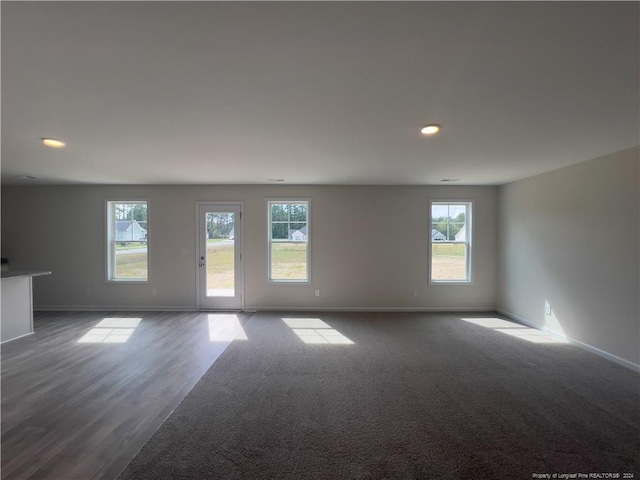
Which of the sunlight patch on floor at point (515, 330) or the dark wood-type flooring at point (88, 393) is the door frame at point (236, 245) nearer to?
the dark wood-type flooring at point (88, 393)

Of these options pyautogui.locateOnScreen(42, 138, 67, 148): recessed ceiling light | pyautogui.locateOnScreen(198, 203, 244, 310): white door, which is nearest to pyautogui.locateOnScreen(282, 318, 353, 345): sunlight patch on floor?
pyautogui.locateOnScreen(198, 203, 244, 310): white door

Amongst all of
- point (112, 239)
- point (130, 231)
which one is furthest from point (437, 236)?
point (112, 239)

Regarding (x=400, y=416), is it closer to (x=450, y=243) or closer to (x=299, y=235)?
(x=299, y=235)

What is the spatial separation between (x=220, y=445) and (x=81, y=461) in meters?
0.86

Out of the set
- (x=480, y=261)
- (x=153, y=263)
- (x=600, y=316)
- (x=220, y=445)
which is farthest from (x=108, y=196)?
(x=600, y=316)

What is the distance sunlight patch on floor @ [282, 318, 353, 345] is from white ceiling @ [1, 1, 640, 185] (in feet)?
8.24

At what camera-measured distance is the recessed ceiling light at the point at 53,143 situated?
2.79 m

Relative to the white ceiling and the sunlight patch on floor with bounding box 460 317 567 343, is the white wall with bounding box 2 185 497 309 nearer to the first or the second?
the sunlight patch on floor with bounding box 460 317 567 343

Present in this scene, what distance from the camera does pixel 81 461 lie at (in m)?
1.80

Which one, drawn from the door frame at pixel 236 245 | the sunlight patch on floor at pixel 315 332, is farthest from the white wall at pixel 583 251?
the door frame at pixel 236 245

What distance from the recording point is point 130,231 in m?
5.55

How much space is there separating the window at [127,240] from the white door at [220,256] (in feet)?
3.77

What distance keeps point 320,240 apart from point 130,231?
3.79 meters

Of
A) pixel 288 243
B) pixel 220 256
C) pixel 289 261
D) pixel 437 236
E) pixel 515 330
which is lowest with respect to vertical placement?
pixel 515 330
